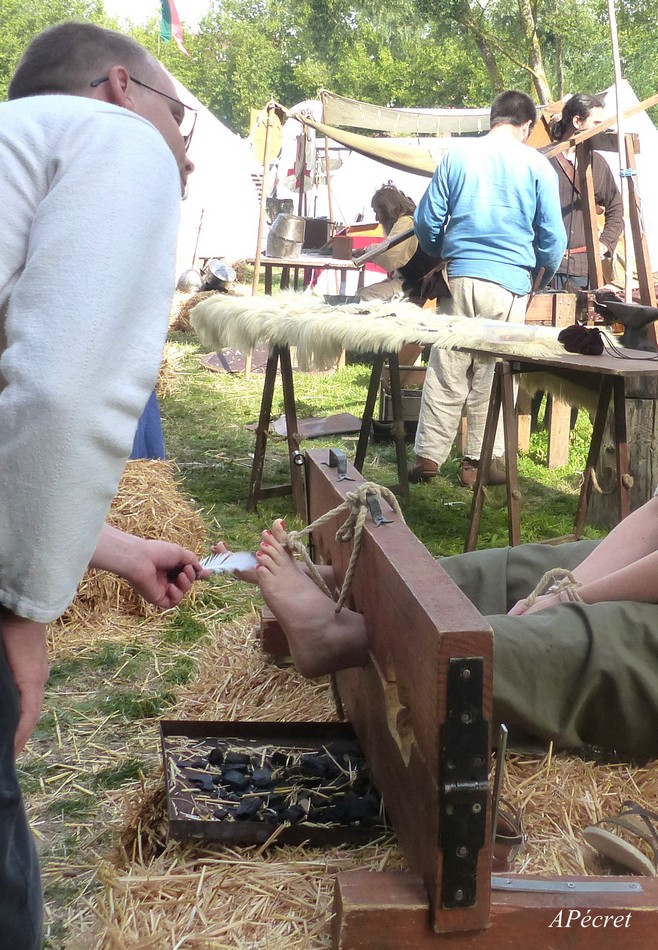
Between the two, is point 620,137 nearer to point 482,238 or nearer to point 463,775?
point 482,238

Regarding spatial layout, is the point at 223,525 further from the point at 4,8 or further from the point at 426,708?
the point at 4,8

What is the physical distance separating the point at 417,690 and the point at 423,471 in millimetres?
4701

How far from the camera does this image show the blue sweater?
5.70 metres

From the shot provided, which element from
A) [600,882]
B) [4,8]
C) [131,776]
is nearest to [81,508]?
[600,882]

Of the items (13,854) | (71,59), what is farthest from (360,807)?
(71,59)

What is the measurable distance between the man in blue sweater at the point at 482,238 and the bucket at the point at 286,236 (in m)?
4.84

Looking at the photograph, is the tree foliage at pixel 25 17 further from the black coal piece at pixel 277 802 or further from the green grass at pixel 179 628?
the black coal piece at pixel 277 802

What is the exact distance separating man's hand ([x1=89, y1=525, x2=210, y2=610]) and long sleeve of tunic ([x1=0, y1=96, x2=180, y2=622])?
0.56m

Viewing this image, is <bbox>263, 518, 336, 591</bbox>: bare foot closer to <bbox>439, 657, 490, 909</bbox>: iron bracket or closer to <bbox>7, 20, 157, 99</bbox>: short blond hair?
<bbox>439, 657, 490, 909</bbox>: iron bracket

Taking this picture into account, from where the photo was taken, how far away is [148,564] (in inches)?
67.4

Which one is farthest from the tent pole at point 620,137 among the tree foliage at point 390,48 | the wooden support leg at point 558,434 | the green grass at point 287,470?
the tree foliage at point 390,48

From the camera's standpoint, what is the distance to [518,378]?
15.8 ft

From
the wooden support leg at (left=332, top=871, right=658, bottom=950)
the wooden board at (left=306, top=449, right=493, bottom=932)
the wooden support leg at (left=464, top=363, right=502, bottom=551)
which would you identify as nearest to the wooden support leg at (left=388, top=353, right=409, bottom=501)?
the wooden support leg at (left=464, top=363, right=502, bottom=551)

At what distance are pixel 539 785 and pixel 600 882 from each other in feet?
1.85
